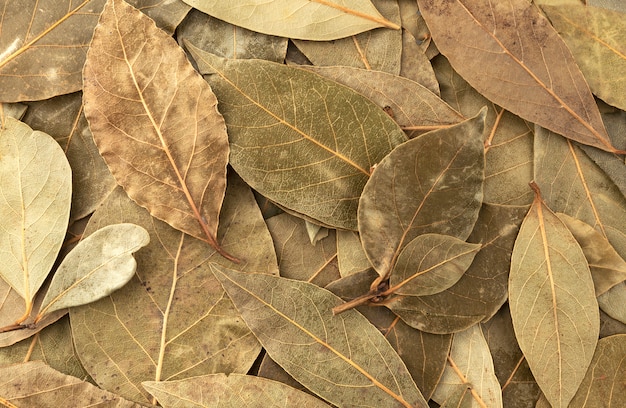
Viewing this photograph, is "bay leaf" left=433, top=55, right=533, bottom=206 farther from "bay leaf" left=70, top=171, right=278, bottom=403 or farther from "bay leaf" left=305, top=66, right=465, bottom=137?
"bay leaf" left=70, top=171, right=278, bottom=403

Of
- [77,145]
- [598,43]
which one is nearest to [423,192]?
[598,43]

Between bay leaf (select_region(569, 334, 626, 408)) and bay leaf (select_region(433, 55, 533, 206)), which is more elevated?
bay leaf (select_region(433, 55, 533, 206))

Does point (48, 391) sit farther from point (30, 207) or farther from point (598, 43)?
point (598, 43)

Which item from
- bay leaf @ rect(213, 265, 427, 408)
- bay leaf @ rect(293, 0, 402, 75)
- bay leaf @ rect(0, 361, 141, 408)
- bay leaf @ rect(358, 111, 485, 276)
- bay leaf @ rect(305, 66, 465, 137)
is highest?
bay leaf @ rect(293, 0, 402, 75)

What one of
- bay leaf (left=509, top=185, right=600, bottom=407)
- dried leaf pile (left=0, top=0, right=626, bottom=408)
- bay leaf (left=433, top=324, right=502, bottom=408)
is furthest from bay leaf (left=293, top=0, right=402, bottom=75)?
bay leaf (left=433, top=324, right=502, bottom=408)

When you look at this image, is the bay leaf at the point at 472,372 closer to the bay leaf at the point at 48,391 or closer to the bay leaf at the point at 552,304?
the bay leaf at the point at 552,304

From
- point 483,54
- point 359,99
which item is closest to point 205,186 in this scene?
point 359,99

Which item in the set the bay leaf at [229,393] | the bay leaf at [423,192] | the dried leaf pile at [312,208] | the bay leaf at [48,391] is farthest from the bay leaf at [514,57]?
the bay leaf at [48,391]
